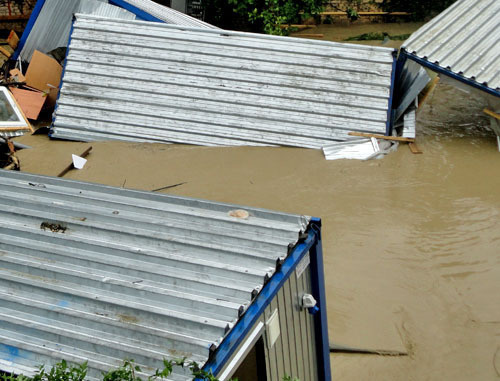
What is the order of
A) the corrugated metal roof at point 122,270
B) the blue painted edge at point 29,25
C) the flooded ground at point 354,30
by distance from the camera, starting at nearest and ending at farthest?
the corrugated metal roof at point 122,270 < the blue painted edge at point 29,25 < the flooded ground at point 354,30

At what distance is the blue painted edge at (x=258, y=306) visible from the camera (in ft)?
10.3

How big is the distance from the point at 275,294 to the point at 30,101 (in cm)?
972

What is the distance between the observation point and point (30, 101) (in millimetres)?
11828

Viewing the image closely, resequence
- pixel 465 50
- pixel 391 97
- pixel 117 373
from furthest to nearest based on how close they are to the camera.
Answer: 1. pixel 391 97
2. pixel 465 50
3. pixel 117 373

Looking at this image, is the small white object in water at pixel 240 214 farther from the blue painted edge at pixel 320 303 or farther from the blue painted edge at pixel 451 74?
the blue painted edge at pixel 451 74

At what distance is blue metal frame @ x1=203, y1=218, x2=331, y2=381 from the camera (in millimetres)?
3189

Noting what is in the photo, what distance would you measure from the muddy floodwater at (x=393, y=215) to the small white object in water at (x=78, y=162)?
0.14m

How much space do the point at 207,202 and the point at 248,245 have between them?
2.11 feet

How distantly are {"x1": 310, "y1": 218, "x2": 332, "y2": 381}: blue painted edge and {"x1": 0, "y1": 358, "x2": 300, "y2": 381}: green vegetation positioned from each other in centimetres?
159

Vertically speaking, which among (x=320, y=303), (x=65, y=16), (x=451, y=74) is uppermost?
(x=65, y=16)

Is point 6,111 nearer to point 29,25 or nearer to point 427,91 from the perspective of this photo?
point 29,25

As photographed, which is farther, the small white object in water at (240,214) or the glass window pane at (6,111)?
the glass window pane at (6,111)

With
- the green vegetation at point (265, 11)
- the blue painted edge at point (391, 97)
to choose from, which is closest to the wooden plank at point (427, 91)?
the blue painted edge at point (391, 97)

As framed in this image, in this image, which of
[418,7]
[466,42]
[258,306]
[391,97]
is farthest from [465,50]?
[418,7]
